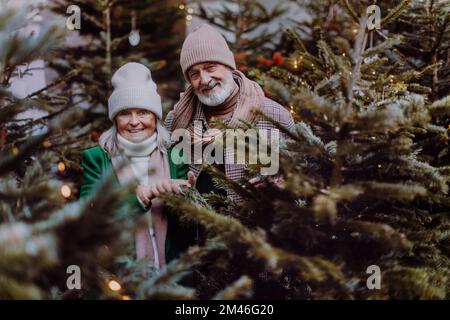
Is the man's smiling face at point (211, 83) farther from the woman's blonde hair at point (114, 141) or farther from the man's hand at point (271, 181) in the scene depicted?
the man's hand at point (271, 181)

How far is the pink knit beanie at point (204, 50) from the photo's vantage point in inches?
101

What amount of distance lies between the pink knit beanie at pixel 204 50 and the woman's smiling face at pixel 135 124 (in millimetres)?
451

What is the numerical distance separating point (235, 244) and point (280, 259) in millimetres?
174

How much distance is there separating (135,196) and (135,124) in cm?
35

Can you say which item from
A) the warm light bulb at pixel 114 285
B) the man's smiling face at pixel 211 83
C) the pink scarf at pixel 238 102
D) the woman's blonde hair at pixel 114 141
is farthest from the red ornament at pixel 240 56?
the warm light bulb at pixel 114 285

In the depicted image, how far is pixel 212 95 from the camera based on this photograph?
258 cm

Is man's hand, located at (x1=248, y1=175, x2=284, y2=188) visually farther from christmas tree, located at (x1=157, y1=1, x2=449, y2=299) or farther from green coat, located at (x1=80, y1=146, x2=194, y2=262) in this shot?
green coat, located at (x1=80, y1=146, x2=194, y2=262)

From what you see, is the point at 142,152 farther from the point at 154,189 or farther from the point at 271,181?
the point at 271,181

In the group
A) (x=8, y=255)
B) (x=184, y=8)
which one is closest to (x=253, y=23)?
(x=184, y=8)

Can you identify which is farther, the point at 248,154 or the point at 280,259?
the point at 248,154
